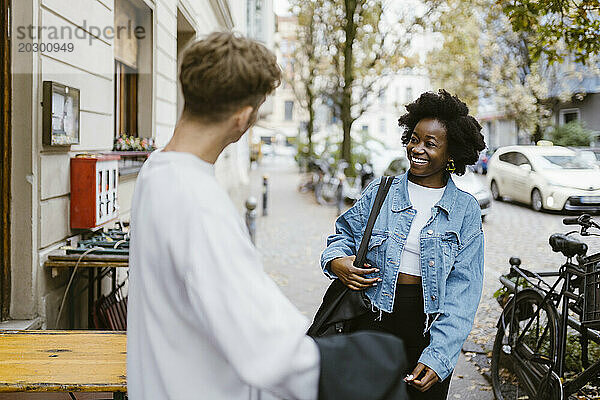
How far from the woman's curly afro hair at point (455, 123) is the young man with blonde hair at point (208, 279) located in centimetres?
145

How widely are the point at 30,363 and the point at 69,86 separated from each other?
7.52ft

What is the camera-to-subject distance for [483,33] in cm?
2588

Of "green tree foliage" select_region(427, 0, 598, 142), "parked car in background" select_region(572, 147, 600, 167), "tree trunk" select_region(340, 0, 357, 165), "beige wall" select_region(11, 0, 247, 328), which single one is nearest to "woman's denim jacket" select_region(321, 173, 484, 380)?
"beige wall" select_region(11, 0, 247, 328)

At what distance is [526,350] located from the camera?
169 inches

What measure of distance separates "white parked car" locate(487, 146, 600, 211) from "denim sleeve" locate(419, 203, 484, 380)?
2.25m

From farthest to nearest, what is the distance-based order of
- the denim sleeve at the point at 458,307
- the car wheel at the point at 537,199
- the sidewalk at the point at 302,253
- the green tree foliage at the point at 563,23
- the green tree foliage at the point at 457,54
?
the green tree foliage at the point at 457,54 < the car wheel at the point at 537,199 < the sidewalk at the point at 302,253 < the green tree foliage at the point at 563,23 < the denim sleeve at the point at 458,307

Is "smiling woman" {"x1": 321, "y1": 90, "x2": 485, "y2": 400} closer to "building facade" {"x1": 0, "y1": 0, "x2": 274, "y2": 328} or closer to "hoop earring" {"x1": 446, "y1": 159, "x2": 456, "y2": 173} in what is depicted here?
"hoop earring" {"x1": 446, "y1": 159, "x2": 456, "y2": 173}

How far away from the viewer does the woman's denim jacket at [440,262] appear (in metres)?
2.61

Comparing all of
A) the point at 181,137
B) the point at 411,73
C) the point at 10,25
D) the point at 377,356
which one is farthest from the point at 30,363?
the point at 411,73

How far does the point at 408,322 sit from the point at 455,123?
90 centimetres

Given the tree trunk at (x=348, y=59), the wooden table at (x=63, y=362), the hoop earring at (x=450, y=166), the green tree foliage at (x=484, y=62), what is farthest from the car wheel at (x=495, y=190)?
the tree trunk at (x=348, y=59)

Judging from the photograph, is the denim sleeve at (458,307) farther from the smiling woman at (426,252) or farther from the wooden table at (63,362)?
the wooden table at (63,362)

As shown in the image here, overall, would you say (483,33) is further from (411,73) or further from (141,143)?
(141,143)

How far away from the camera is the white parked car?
189 inches
